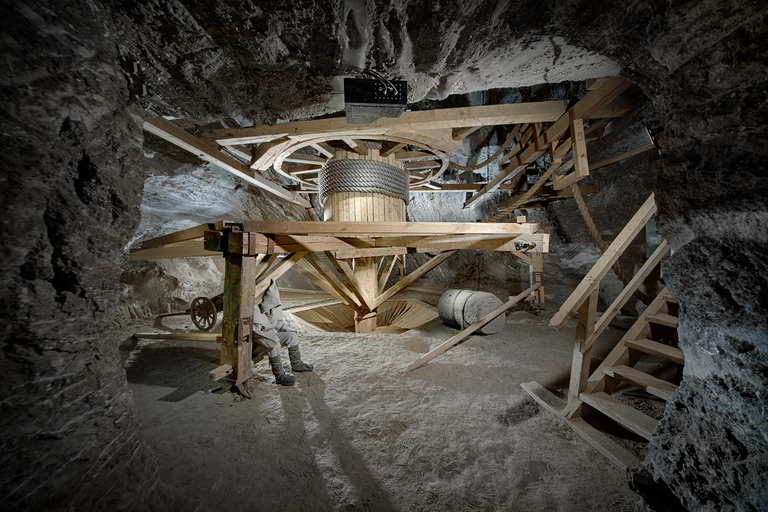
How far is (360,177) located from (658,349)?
4.03 metres

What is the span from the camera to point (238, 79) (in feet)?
5.00

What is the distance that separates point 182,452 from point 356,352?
2.58 meters

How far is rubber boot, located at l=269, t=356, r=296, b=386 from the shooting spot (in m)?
3.33

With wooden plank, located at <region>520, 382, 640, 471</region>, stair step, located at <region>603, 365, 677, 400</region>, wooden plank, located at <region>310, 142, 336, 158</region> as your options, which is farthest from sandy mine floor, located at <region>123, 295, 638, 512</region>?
wooden plank, located at <region>310, 142, 336, 158</region>

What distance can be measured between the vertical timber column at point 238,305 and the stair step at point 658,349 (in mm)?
4256

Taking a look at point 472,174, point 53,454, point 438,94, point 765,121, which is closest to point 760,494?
point 765,121

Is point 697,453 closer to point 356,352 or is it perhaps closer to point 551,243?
point 356,352

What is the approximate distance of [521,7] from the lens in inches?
50.0

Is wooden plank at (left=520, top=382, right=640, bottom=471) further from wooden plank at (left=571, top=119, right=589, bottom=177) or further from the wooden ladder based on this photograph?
wooden plank at (left=571, top=119, right=589, bottom=177)

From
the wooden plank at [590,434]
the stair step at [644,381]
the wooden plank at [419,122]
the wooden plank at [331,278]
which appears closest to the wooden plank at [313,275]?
the wooden plank at [331,278]

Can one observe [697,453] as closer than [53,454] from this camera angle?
No

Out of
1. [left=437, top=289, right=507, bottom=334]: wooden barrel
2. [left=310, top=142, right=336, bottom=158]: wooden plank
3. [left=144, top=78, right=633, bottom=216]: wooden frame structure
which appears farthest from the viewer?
[left=437, top=289, right=507, bottom=334]: wooden barrel

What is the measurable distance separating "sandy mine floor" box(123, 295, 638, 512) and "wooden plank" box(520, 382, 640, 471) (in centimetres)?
7

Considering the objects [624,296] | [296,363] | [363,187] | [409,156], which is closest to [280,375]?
[296,363]
